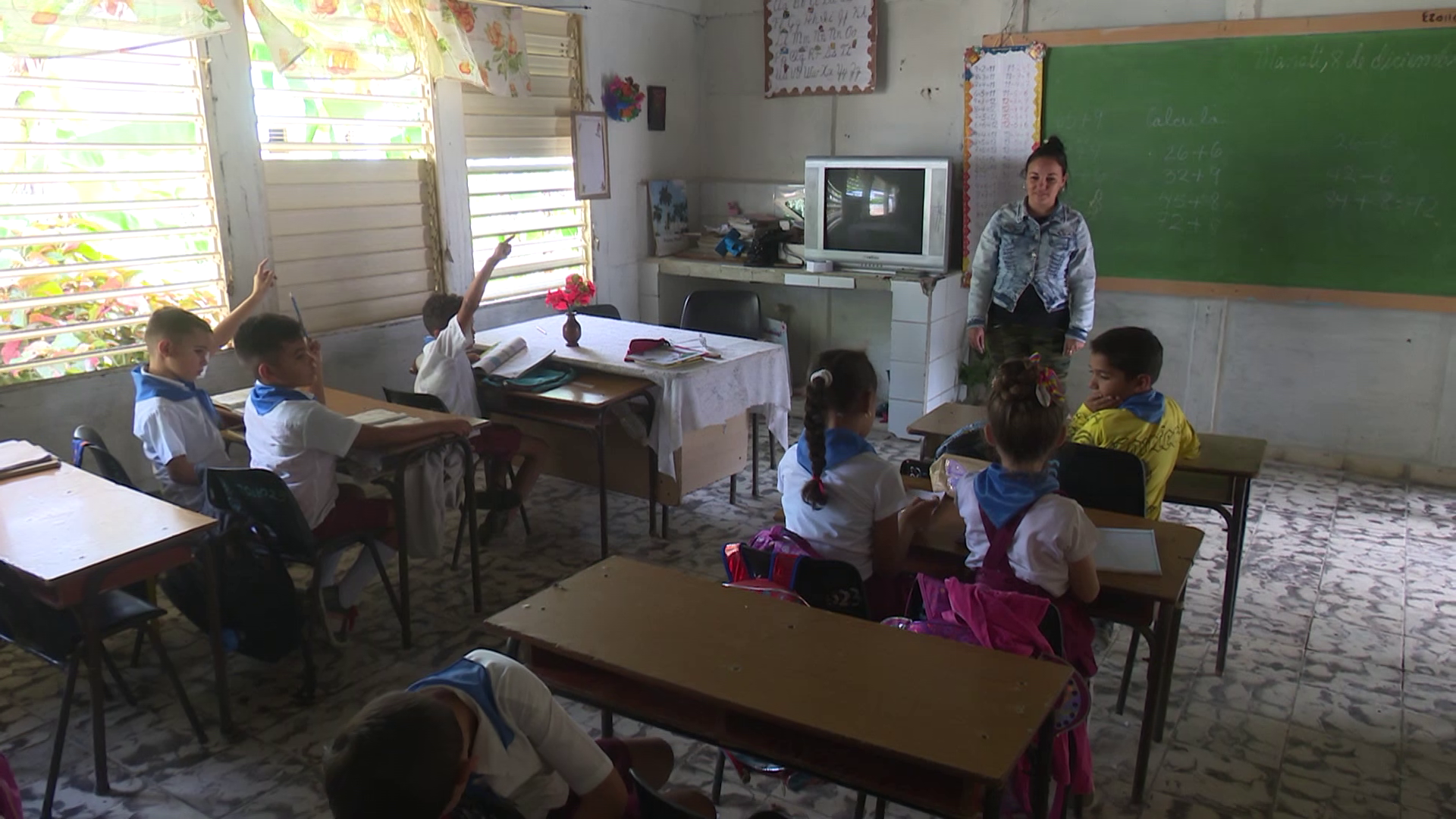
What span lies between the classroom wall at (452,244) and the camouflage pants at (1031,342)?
2465 millimetres

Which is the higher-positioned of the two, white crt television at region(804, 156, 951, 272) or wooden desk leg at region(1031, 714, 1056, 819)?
white crt television at region(804, 156, 951, 272)

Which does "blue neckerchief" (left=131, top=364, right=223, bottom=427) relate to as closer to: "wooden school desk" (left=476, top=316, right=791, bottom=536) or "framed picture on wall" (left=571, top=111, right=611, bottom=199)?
"wooden school desk" (left=476, top=316, right=791, bottom=536)

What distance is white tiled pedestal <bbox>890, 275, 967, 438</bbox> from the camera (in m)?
5.25

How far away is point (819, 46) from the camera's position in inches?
227

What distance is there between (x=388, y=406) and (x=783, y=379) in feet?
5.23

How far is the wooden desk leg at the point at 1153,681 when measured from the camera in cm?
209

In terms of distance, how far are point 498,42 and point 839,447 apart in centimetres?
351

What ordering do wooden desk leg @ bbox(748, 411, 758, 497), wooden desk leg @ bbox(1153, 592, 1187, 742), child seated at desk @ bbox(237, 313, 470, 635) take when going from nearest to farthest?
wooden desk leg @ bbox(1153, 592, 1187, 742), child seated at desk @ bbox(237, 313, 470, 635), wooden desk leg @ bbox(748, 411, 758, 497)

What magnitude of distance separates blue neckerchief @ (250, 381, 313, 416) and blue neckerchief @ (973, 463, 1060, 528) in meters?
1.92

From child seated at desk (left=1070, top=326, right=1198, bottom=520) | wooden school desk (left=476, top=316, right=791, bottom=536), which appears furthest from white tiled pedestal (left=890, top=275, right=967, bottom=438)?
child seated at desk (left=1070, top=326, right=1198, bottom=520)

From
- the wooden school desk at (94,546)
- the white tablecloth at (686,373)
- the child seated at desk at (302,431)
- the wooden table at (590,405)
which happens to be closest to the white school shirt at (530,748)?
the wooden school desk at (94,546)

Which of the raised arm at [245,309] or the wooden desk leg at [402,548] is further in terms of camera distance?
the raised arm at [245,309]

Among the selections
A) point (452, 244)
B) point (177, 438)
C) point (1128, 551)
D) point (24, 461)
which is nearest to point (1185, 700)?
point (1128, 551)

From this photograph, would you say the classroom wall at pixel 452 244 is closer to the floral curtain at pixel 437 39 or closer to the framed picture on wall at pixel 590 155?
the framed picture on wall at pixel 590 155
